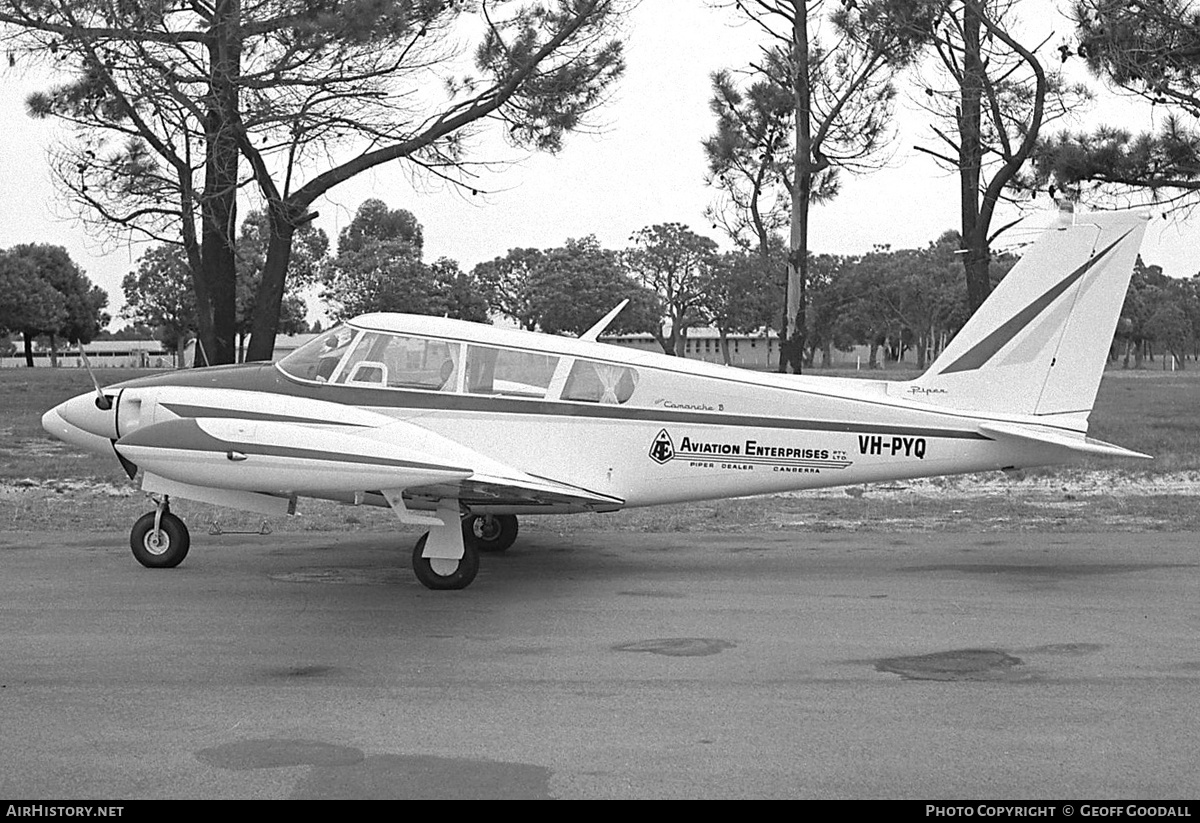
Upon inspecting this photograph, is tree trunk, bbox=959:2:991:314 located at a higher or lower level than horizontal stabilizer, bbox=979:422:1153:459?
higher

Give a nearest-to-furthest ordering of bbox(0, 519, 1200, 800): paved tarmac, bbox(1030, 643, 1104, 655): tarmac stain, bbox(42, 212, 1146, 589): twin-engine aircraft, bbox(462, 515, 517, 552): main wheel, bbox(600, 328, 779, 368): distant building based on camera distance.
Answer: bbox(0, 519, 1200, 800): paved tarmac → bbox(1030, 643, 1104, 655): tarmac stain → bbox(42, 212, 1146, 589): twin-engine aircraft → bbox(462, 515, 517, 552): main wheel → bbox(600, 328, 779, 368): distant building

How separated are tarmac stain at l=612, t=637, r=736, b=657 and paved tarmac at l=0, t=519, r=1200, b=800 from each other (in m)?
0.03

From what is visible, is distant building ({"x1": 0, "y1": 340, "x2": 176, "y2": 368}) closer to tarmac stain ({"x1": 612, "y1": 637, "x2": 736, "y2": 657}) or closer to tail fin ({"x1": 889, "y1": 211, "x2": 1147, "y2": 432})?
tail fin ({"x1": 889, "y1": 211, "x2": 1147, "y2": 432})

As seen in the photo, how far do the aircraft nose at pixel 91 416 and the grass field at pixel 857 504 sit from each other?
2.85 meters

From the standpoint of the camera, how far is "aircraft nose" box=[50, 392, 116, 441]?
9.89 metres

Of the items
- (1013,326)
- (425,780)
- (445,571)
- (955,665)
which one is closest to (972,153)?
(1013,326)

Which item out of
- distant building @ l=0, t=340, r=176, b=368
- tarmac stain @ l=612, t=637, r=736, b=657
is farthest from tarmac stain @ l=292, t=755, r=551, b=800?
distant building @ l=0, t=340, r=176, b=368

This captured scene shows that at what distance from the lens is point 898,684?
6.51 m

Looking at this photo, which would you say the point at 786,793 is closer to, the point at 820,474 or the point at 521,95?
the point at 820,474

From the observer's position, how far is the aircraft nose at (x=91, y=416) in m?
9.89

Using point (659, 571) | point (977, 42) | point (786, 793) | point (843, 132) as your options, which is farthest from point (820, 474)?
point (843, 132)

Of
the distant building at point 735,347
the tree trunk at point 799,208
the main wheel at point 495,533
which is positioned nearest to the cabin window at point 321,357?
the main wheel at point 495,533

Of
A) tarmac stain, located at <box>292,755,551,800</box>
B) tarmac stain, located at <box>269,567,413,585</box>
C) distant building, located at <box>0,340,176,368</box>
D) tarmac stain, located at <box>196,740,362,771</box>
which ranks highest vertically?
tarmac stain, located at <box>292,755,551,800</box>

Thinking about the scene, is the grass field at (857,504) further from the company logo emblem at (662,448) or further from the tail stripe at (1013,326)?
the tail stripe at (1013,326)
